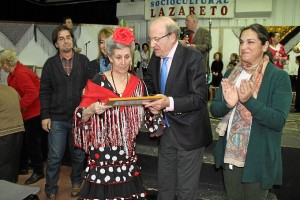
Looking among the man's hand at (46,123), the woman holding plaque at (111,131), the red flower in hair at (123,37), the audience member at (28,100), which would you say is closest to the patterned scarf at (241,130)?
the woman holding plaque at (111,131)

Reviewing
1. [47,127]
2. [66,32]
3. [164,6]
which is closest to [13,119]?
[47,127]

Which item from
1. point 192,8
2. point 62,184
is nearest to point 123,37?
point 62,184

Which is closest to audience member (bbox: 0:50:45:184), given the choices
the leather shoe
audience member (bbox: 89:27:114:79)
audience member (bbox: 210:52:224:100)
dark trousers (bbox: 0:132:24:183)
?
the leather shoe

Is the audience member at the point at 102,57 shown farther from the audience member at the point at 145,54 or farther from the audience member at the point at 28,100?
the audience member at the point at 145,54

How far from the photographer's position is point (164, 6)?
1048 centimetres

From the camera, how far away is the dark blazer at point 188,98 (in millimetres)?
2176

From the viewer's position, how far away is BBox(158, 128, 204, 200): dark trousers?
2316 millimetres

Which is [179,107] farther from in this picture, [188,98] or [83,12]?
[83,12]

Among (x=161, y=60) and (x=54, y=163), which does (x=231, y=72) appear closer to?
(x=161, y=60)

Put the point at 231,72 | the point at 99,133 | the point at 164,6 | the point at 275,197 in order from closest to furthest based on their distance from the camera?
the point at 99,133 < the point at 231,72 < the point at 275,197 < the point at 164,6

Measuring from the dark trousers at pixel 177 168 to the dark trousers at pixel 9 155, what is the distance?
1.48 metres

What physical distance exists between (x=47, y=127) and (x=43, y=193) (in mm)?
882

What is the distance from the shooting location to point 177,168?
2381 mm

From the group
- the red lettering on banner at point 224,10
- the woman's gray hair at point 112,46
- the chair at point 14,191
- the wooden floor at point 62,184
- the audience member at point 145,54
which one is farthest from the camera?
the audience member at point 145,54
